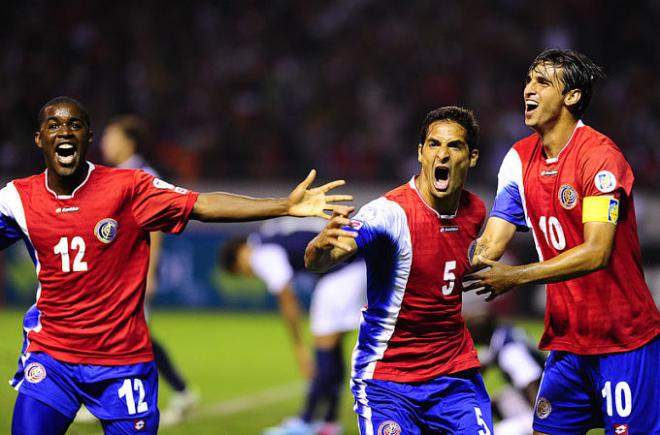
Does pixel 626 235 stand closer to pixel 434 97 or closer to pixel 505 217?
pixel 505 217

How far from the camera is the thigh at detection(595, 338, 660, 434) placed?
16.3 feet

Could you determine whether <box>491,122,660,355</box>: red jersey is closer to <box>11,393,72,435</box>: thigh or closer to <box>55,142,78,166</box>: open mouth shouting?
<box>55,142,78,166</box>: open mouth shouting

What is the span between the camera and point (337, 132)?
56.6ft

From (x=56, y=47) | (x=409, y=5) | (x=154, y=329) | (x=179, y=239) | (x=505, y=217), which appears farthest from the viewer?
(x=56, y=47)

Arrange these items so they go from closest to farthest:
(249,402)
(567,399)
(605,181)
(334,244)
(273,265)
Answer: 1. (334,244)
2. (605,181)
3. (567,399)
4. (273,265)
5. (249,402)

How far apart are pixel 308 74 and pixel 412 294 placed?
13.5 metres

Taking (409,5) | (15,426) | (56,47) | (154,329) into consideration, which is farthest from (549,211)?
(56,47)

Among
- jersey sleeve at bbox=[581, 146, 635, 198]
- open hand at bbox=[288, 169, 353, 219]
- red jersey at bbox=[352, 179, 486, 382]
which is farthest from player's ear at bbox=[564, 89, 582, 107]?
open hand at bbox=[288, 169, 353, 219]

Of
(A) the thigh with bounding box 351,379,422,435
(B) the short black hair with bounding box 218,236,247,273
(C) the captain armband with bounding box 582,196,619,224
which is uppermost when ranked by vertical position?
(B) the short black hair with bounding box 218,236,247,273

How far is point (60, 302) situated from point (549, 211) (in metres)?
2.29

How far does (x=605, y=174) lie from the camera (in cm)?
486

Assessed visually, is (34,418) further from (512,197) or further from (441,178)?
(512,197)

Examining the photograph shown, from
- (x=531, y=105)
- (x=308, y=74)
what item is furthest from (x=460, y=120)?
(x=308, y=74)

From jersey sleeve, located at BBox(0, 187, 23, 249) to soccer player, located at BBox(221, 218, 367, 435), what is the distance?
131 inches
